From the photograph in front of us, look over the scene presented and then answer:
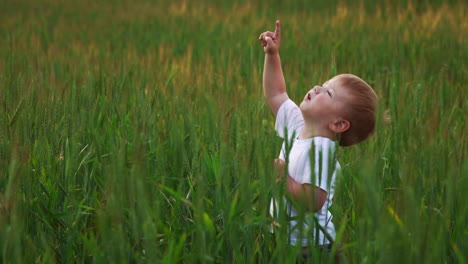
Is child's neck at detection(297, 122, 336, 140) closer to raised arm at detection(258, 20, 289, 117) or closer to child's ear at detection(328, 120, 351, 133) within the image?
child's ear at detection(328, 120, 351, 133)

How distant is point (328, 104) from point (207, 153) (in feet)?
1.37

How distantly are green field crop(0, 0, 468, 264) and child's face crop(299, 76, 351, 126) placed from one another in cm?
14

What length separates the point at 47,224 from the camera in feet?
5.24

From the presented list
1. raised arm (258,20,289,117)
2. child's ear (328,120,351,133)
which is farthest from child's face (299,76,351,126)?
raised arm (258,20,289,117)

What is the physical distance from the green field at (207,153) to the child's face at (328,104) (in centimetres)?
14

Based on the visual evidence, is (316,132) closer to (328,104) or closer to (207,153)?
(328,104)

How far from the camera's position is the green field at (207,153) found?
1.26m

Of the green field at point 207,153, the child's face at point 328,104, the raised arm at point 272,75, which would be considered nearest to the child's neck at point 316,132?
the child's face at point 328,104

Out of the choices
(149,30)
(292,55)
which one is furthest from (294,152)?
(149,30)

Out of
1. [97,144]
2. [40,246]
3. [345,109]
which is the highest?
[345,109]

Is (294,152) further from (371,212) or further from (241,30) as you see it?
(241,30)

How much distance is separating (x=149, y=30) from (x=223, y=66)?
2401 millimetres

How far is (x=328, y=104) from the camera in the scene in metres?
1.84

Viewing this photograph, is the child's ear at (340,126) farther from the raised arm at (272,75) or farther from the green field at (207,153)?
the raised arm at (272,75)
